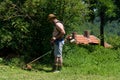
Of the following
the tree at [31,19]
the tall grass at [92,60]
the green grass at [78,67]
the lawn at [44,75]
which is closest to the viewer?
the lawn at [44,75]

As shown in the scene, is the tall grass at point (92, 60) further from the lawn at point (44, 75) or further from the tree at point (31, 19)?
the tree at point (31, 19)

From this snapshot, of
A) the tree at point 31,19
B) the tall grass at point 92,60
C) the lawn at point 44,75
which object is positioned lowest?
the tall grass at point 92,60

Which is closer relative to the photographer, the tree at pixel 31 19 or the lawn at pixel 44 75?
the lawn at pixel 44 75

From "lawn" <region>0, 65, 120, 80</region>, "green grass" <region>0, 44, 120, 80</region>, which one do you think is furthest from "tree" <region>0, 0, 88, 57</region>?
"lawn" <region>0, 65, 120, 80</region>

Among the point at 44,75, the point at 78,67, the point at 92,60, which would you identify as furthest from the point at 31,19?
the point at 44,75

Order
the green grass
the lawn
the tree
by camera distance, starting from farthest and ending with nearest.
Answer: the tree < the green grass < the lawn

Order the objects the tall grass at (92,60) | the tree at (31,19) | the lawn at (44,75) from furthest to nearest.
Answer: the tree at (31,19)
the tall grass at (92,60)
the lawn at (44,75)

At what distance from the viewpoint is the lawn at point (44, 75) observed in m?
10.4

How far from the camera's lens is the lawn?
10445mm

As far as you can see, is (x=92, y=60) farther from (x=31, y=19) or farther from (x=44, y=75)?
(x=44, y=75)

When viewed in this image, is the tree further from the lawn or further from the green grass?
the lawn

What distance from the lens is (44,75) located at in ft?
36.5

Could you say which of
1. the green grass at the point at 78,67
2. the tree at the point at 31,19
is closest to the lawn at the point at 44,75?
the green grass at the point at 78,67

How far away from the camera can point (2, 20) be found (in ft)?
45.0
